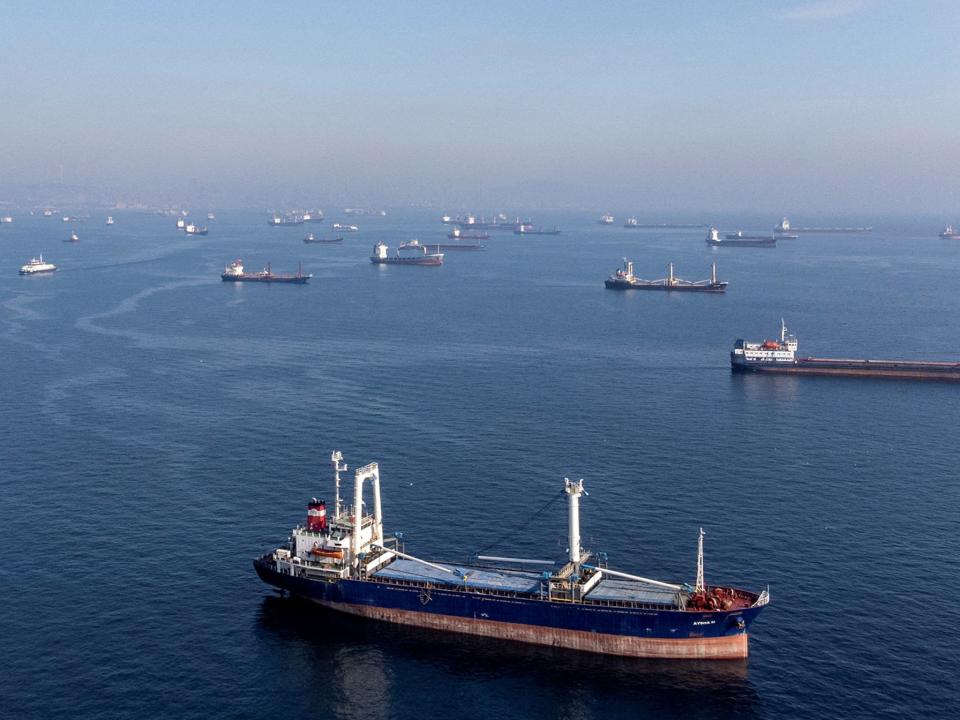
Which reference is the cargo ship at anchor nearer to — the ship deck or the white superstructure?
the ship deck

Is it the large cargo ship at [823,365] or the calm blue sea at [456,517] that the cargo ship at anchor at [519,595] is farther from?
the large cargo ship at [823,365]

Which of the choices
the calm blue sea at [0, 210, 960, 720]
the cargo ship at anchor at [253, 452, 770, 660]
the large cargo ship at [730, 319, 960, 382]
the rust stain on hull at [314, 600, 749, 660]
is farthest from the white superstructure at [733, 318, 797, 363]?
the rust stain on hull at [314, 600, 749, 660]

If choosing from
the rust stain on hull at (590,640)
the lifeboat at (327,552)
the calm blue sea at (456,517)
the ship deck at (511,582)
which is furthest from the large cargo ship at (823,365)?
the lifeboat at (327,552)

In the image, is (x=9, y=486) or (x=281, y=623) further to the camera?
(x=9, y=486)

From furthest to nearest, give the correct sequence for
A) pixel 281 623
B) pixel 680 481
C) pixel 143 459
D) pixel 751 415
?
pixel 751 415 < pixel 143 459 < pixel 680 481 < pixel 281 623

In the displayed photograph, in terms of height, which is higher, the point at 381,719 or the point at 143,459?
the point at 143,459

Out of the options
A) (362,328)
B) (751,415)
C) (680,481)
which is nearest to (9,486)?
(680,481)

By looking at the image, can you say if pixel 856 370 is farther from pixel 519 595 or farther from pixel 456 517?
pixel 519 595

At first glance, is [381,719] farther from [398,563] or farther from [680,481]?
[680,481]
